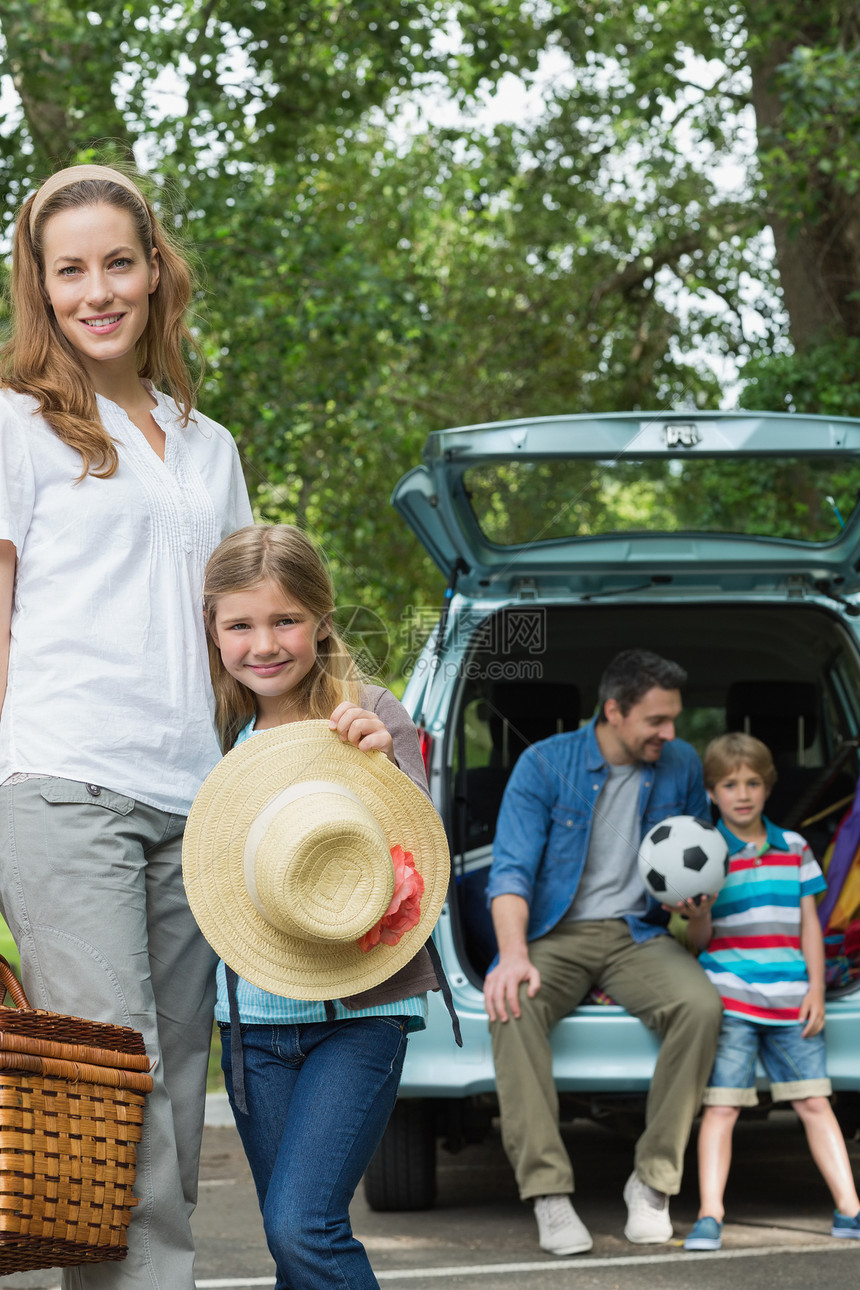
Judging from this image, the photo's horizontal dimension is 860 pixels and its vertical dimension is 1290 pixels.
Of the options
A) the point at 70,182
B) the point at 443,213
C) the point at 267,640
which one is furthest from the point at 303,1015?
the point at 443,213

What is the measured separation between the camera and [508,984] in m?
3.77

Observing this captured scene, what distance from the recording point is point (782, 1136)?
5367 millimetres

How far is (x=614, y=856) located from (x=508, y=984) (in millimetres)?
586

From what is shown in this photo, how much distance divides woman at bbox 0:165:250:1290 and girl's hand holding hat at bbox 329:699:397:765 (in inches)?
8.2

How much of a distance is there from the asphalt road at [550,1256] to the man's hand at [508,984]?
0.60 m

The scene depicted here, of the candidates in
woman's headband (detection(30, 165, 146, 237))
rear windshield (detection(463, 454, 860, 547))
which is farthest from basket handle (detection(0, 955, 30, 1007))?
rear windshield (detection(463, 454, 860, 547))

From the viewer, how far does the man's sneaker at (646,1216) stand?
12.2 ft

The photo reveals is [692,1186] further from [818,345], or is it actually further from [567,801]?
[818,345]

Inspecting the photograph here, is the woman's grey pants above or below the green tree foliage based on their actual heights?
below

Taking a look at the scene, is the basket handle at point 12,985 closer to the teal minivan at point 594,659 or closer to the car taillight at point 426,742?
the teal minivan at point 594,659

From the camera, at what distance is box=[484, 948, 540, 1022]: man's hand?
3.73 m

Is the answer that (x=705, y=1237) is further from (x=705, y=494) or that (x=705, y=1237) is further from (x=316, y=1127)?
(x=705, y=494)

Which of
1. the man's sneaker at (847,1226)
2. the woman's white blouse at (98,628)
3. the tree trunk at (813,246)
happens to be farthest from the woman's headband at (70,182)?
the tree trunk at (813,246)

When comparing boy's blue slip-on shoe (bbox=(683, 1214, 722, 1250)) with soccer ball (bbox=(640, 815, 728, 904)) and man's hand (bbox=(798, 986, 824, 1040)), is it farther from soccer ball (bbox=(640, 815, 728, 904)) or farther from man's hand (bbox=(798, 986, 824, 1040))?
soccer ball (bbox=(640, 815, 728, 904))
